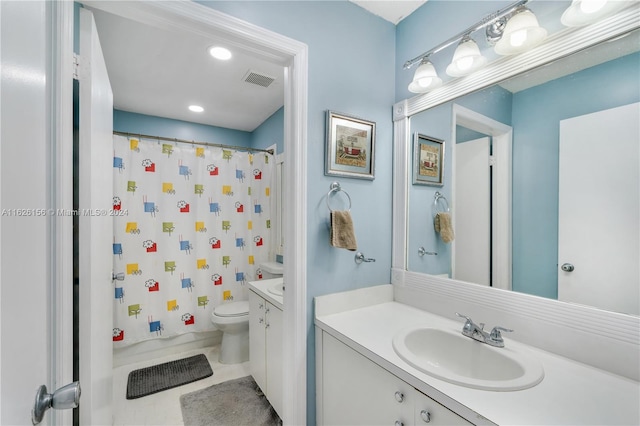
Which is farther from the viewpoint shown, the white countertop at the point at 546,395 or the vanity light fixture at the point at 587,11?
the vanity light fixture at the point at 587,11

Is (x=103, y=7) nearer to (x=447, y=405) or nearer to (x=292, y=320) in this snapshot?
(x=292, y=320)

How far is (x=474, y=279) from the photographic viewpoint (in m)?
1.24

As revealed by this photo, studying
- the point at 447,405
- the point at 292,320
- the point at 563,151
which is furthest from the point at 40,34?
the point at 563,151

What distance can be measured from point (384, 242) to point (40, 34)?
1.50 meters

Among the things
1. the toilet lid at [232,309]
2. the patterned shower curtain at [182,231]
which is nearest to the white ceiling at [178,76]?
the patterned shower curtain at [182,231]

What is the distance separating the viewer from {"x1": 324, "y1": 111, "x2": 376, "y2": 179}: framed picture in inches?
53.6

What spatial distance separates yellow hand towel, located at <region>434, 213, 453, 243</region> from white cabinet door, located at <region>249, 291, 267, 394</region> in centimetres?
115

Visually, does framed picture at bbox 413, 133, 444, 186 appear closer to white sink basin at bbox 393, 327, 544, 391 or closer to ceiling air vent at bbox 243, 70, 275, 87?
white sink basin at bbox 393, 327, 544, 391

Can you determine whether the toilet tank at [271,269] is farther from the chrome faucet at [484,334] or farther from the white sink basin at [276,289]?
the chrome faucet at [484,334]

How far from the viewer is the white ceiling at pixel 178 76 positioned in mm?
1650

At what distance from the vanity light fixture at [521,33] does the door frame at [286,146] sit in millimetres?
818

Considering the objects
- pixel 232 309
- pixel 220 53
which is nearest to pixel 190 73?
pixel 220 53

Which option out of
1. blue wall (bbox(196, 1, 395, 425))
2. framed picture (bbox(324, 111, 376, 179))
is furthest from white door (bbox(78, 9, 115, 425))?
framed picture (bbox(324, 111, 376, 179))

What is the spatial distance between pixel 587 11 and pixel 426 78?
577mm
